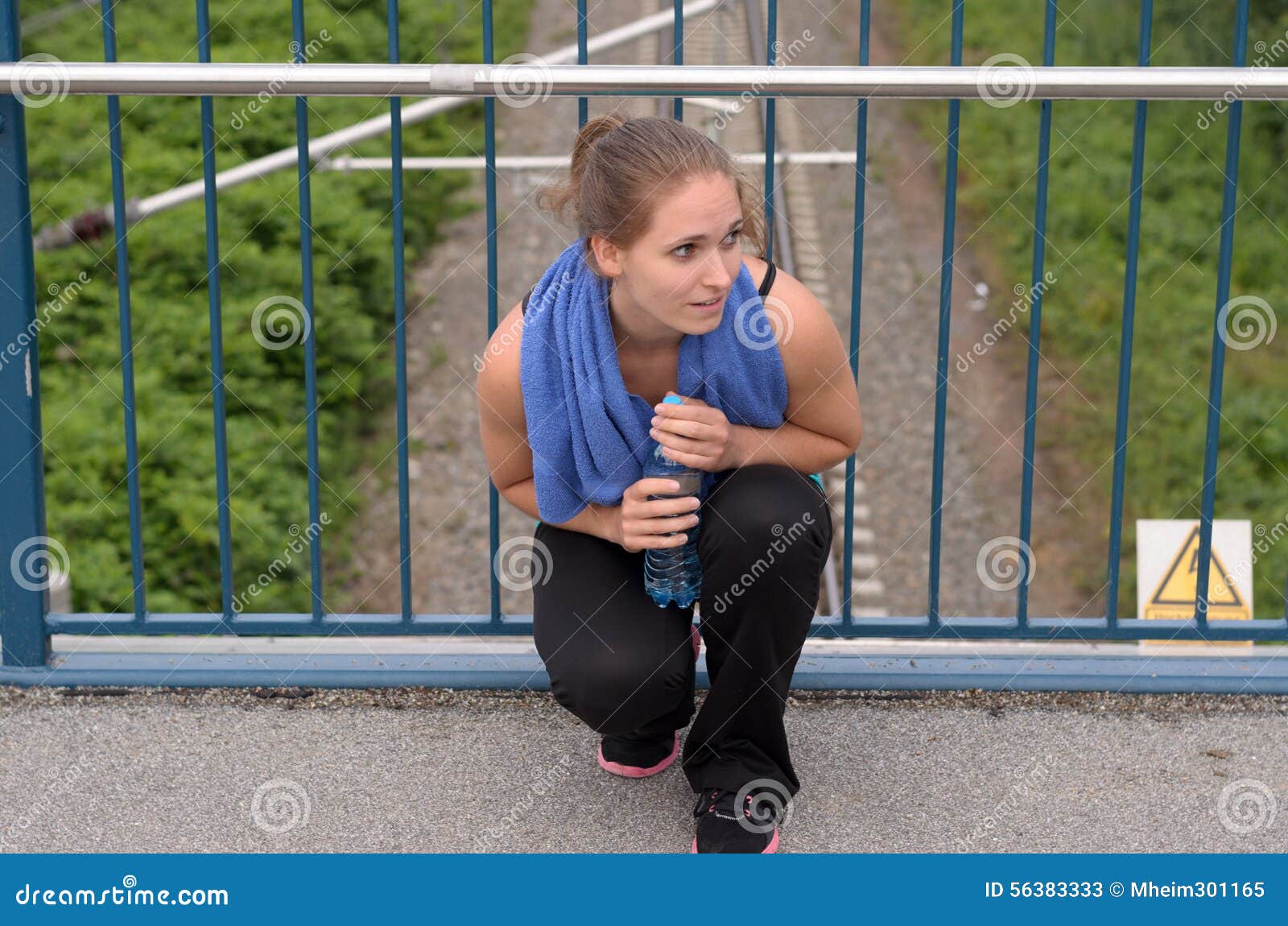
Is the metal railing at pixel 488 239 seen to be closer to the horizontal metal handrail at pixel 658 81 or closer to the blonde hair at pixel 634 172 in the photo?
the horizontal metal handrail at pixel 658 81

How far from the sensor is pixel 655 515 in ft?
8.18

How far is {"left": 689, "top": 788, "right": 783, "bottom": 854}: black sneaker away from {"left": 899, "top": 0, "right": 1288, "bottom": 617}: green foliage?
7205mm

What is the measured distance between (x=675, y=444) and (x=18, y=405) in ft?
4.60

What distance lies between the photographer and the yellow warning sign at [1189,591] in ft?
10.6

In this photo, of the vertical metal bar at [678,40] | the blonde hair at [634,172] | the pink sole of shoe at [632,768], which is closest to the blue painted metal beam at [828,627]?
the pink sole of shoe at [632,768]

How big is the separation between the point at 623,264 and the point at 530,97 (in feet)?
1.71

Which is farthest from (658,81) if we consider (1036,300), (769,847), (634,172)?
(769,847)

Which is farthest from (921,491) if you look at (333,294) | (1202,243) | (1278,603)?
(333,294)

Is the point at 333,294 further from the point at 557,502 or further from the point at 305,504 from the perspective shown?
the point at 557,502

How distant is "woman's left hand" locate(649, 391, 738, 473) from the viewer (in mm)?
2475

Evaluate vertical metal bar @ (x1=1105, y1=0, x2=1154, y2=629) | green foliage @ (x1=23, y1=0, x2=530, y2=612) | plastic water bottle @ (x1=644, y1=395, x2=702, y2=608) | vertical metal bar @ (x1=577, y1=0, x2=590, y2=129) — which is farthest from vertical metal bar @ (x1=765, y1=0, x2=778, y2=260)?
green foliage @ (x1=23, y1=0, x2=530, y2=612)

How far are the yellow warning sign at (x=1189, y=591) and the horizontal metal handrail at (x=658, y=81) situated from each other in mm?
976

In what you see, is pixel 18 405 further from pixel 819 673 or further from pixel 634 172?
pixel 819 673

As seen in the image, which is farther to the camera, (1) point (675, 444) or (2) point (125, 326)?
(2) point (125, 326)
